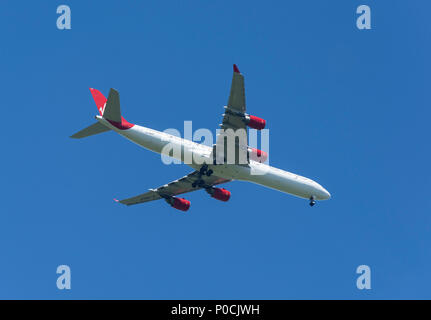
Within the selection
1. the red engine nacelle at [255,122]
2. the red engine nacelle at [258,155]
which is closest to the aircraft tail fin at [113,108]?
the red engine nacelle at [255,122]

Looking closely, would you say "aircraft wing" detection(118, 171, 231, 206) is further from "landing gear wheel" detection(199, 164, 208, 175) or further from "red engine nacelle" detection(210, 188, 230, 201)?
"landing gear wheel" detection(199, 164, 208, 175)

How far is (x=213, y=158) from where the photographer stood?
57.3 meters

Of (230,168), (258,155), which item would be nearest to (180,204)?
(230,168)

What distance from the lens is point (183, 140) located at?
57.1 m

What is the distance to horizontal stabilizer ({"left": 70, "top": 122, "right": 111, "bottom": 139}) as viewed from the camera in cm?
5453

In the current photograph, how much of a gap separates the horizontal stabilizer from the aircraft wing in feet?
32.9

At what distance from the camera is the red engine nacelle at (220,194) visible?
62406 millimetres

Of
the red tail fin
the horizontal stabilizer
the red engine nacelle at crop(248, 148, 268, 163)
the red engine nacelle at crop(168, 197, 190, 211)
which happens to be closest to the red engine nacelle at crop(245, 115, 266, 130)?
the red engine nacelle at crop(248, 148, 268, 163)

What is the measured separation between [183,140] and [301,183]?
37.1ft

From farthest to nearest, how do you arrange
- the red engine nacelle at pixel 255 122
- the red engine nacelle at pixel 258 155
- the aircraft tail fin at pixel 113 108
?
1. the red engine nacelle at pixel 258 155
2. the aircraft tail fin at pixel 113 108
3. the red engine nacelle at pixel 255 122

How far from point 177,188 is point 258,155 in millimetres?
9233

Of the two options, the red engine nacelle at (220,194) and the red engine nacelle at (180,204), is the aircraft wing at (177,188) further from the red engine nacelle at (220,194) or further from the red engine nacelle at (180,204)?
the red engine nacelle at (180,204)

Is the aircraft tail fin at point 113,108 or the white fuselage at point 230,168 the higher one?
the aircraft tail fin at point 113,108

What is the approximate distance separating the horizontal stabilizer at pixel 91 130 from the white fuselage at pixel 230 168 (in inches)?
18.9
